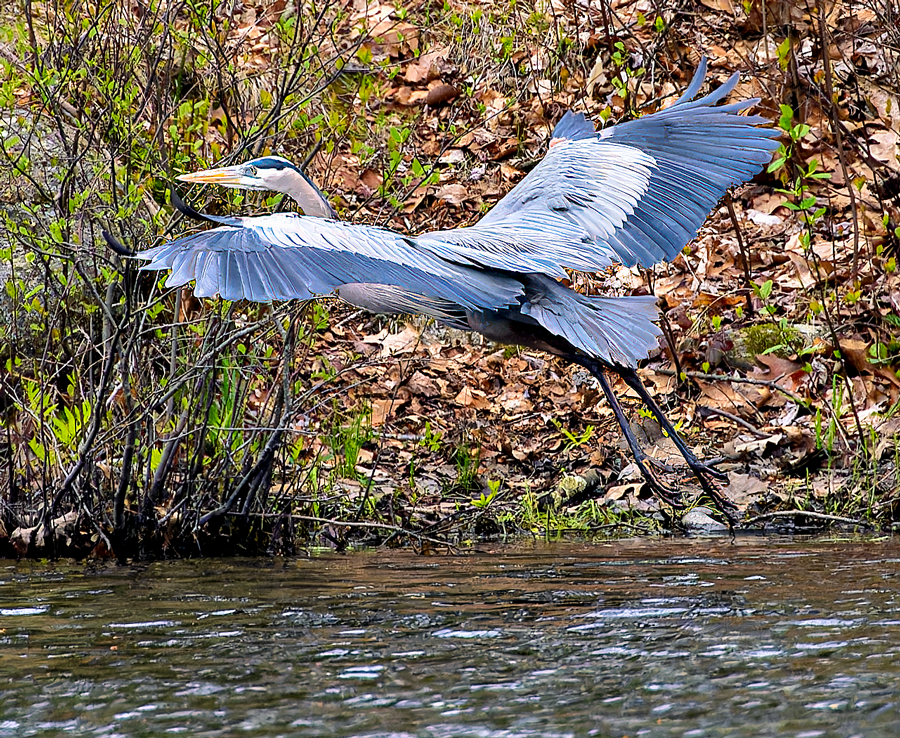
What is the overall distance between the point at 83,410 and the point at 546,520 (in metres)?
2.46

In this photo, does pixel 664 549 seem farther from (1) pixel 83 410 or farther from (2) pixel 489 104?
(2) pixel 489 104

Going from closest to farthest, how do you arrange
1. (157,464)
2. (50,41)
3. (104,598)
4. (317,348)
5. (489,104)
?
(104,598) < (50,41) < (157,464) < (317,348) < (489,104)

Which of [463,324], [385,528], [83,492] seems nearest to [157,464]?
[83,492]

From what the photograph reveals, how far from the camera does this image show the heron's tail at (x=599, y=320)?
4957 mm

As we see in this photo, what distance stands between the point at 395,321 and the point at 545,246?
10.4 feet

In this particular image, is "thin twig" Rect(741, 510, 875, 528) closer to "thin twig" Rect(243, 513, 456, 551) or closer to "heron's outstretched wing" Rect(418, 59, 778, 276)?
"heron's outstretched wing" Rect(418, 59, 778, 276)

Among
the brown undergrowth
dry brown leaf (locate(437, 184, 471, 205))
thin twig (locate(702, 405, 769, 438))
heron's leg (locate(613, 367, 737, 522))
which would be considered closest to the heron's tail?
heron's leg (locate(613, 367, 737, 522))

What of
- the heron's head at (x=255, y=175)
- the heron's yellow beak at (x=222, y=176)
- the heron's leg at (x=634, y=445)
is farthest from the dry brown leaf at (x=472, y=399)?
the heron's yellow beak at (x=222, y=176)

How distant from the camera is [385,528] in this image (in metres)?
5.89

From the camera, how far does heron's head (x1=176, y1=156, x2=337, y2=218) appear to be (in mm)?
5195

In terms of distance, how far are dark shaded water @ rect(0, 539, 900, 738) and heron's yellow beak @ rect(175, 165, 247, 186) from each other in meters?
1.67

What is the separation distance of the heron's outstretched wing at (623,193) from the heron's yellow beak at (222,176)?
32.9 inches

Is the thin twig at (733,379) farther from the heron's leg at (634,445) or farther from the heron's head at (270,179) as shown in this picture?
the heron's head at (270,179)

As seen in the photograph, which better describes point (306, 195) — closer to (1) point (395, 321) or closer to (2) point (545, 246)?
(2) point (545, 246)
